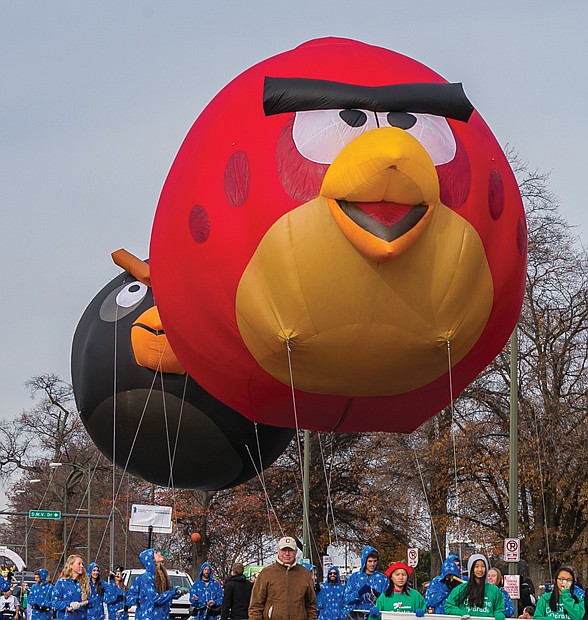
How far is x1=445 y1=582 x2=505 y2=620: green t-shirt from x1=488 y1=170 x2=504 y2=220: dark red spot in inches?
145

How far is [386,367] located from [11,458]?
5413 cm

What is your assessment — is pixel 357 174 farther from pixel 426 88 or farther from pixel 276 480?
pixel 276 480

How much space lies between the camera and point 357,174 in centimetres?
1134

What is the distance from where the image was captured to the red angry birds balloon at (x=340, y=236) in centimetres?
1156

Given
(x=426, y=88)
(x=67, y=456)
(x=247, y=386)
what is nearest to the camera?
(x=426, y=88)

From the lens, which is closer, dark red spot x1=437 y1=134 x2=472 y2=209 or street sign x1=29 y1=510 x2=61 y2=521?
dark red spot x1=437 y1=134 x2=472 y2=209

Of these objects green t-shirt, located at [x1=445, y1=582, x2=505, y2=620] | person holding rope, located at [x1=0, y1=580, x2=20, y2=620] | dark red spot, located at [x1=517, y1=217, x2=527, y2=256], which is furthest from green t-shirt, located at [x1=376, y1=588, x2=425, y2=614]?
person holding rope, located at [x1=0, y1=580, x2=20, y2=620]

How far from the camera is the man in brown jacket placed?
1058 centimetres

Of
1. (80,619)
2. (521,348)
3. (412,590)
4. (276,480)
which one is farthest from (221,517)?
(412,590)

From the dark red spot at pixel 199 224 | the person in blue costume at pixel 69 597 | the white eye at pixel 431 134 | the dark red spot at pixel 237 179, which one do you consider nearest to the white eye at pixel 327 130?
the white eye at pixel 431 134

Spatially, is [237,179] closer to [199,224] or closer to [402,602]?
[199,224]

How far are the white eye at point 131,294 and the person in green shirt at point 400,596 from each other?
Answer: 5779mm

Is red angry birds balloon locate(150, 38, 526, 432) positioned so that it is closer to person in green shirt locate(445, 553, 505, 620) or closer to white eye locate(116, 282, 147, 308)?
person in green shirt locate(445, 553, 505, 620)

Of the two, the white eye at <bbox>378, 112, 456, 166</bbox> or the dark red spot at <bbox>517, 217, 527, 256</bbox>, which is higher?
the white eye at <bbox>378, 112, 456, 166</bbox>
